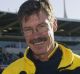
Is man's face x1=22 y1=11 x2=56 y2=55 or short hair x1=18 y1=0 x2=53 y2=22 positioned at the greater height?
short hair x1=18 y1=0 x2=53 y2=22

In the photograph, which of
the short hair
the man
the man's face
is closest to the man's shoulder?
the man

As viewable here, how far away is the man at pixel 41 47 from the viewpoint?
66.7 inches

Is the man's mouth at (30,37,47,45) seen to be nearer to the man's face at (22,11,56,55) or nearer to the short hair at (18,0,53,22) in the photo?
the man's face at (22,11,56,55)

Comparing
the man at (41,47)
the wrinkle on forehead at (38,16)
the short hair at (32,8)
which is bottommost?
the man at (41,47)

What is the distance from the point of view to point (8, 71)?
1802mm

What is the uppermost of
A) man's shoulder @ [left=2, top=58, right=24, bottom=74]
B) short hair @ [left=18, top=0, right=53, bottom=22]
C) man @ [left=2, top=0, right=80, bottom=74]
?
short hair @ [left=18, top=0, right=53, bottom=22]

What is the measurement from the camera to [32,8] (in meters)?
1.73

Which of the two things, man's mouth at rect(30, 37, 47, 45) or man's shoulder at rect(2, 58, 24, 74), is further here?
man's shoulder at rect(2, 58, 24, 74)

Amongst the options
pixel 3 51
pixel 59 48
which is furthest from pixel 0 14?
pixel 59 48

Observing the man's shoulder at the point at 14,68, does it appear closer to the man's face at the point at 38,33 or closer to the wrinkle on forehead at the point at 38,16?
the man's face at the point at 38,33

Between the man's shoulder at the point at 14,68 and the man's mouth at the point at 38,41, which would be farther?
the man's shoulder at the point at 14,68

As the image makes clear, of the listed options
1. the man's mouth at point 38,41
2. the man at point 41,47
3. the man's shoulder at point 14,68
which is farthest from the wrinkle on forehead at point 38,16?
the man's shoulder at point 14,68

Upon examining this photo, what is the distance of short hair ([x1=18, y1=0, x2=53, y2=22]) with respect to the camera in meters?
1.73

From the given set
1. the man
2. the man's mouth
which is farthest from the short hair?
the man's mouth
